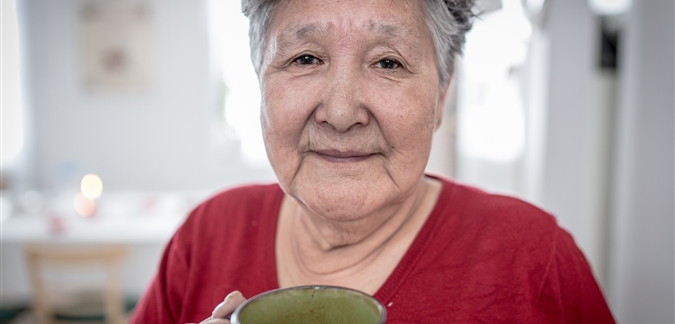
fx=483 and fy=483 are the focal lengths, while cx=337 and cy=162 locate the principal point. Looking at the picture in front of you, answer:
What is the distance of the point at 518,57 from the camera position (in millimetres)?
2535

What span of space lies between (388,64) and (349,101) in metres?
0.11

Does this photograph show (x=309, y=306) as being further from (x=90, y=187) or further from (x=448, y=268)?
(x=90, y=187)

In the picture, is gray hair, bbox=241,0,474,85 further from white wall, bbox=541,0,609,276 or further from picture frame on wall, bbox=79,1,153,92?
picture frame on wall, bbox=79,1,153,92

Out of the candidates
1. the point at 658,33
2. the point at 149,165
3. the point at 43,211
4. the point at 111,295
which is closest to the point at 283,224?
the point at 658,33

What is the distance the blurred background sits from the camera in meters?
1.62

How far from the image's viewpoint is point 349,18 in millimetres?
769

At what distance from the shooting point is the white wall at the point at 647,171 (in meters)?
1.35

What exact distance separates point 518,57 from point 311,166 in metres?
2.05

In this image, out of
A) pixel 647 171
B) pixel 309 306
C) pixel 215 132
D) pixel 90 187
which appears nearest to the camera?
pixel 309 306

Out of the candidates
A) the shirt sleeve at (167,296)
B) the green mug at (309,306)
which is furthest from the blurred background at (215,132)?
the shirt sleeve at (167,296)

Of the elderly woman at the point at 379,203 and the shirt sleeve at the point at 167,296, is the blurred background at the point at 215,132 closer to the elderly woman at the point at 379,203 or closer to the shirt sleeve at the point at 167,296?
the elderly woman at the point at 379,203

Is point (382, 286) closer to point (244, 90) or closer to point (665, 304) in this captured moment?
point (665, 304)

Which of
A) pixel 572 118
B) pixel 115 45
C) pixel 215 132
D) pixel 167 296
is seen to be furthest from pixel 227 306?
pixel 115 45

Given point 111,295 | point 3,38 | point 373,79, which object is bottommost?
point 111,295
